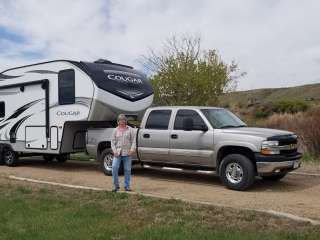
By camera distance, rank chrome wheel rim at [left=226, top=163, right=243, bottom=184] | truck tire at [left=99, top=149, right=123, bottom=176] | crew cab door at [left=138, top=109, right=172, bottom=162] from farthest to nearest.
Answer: truck tire at [left=99, top=149, right=123, bottom=176], crew cab door at [left=138, top=109, right=172, bottom=162], chrome wheel rim at [left=226, top=163, right=243, bottom=184]

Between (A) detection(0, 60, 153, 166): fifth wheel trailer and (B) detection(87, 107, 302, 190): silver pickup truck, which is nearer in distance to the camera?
(B) detection(87, 107, 302, 190): silver pickup truck

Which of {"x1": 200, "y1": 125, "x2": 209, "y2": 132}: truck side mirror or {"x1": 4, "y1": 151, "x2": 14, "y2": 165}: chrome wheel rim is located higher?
{"x1": 200, "y1": 125, "x2": 209, "y2": 132}: truck side mirror

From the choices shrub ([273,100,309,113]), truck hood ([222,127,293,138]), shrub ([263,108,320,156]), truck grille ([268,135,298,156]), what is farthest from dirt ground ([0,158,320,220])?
shrub ([273,100,309,113])

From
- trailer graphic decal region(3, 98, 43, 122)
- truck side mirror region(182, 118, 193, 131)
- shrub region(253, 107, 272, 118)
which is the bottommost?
truck side mirror region(182, 118, 193, 131)

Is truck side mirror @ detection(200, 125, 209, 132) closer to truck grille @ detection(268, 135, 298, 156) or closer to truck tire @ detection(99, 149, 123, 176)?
truck grille @ detection(268, 135, 298, 156)

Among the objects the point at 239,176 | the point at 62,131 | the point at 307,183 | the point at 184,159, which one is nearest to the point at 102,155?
the point at 62,131

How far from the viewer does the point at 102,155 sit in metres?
13.7

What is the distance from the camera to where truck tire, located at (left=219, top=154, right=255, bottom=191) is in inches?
414

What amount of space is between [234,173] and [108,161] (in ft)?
13.3

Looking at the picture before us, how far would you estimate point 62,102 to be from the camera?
1438cm

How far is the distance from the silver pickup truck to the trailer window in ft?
5.94

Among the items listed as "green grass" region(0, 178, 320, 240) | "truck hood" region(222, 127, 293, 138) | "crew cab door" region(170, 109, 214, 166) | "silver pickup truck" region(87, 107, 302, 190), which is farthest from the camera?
"crew cab door" region(170, 109, 214, 166)

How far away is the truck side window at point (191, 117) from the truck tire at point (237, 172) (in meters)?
1.04

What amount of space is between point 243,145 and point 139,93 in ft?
16.4
